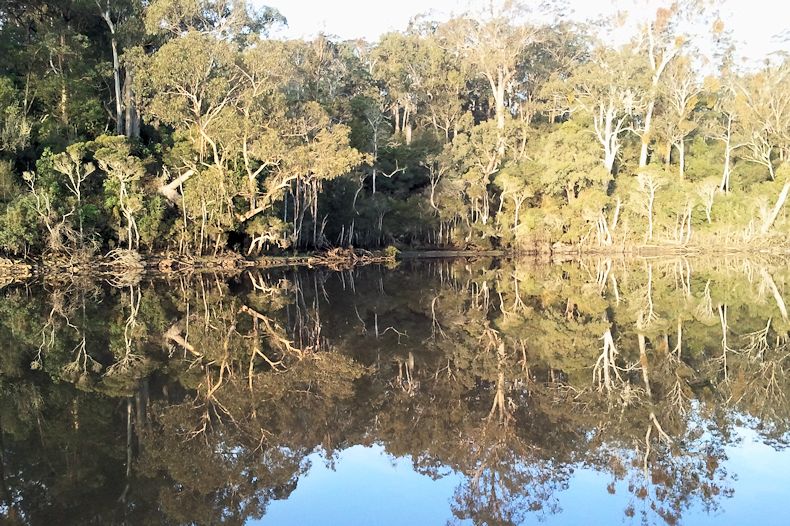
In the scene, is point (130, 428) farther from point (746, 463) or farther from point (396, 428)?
point (746, 463)

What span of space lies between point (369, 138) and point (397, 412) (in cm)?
2977

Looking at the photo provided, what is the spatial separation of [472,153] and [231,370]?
104 feet

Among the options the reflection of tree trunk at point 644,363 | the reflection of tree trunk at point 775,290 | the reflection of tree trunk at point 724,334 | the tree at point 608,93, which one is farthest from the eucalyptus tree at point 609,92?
the reflection of tree trunk at point 644,363

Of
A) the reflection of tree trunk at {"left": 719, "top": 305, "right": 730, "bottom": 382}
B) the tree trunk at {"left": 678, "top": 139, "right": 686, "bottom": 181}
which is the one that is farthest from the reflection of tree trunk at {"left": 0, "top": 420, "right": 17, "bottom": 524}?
the tree trunk at {"left": 678, "top": 139, "right": 686, "bottom": 181}

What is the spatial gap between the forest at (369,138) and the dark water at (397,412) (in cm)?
1309

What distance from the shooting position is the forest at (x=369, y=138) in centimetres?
2592

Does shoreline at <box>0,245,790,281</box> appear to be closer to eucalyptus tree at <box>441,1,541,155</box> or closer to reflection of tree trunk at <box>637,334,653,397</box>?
eucalyptus tree at <box>441,1,541,155</box>

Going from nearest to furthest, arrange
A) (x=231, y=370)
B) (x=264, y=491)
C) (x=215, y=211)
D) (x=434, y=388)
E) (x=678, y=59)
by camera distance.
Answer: (x=264, y=491) → (x=434, y=388) → (x=231, y=370) → (x=215, y=211) → (x=678, y=59)

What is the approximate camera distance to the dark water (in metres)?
4.87

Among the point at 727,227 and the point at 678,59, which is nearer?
the point at 727,227

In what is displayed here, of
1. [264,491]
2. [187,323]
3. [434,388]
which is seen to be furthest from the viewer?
[187,323]

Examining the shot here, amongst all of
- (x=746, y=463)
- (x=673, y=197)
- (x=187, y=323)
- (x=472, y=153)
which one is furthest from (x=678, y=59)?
(x=746, y=463)

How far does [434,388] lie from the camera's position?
8062mm

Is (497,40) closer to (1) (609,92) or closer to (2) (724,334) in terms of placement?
(1) (609,92)
